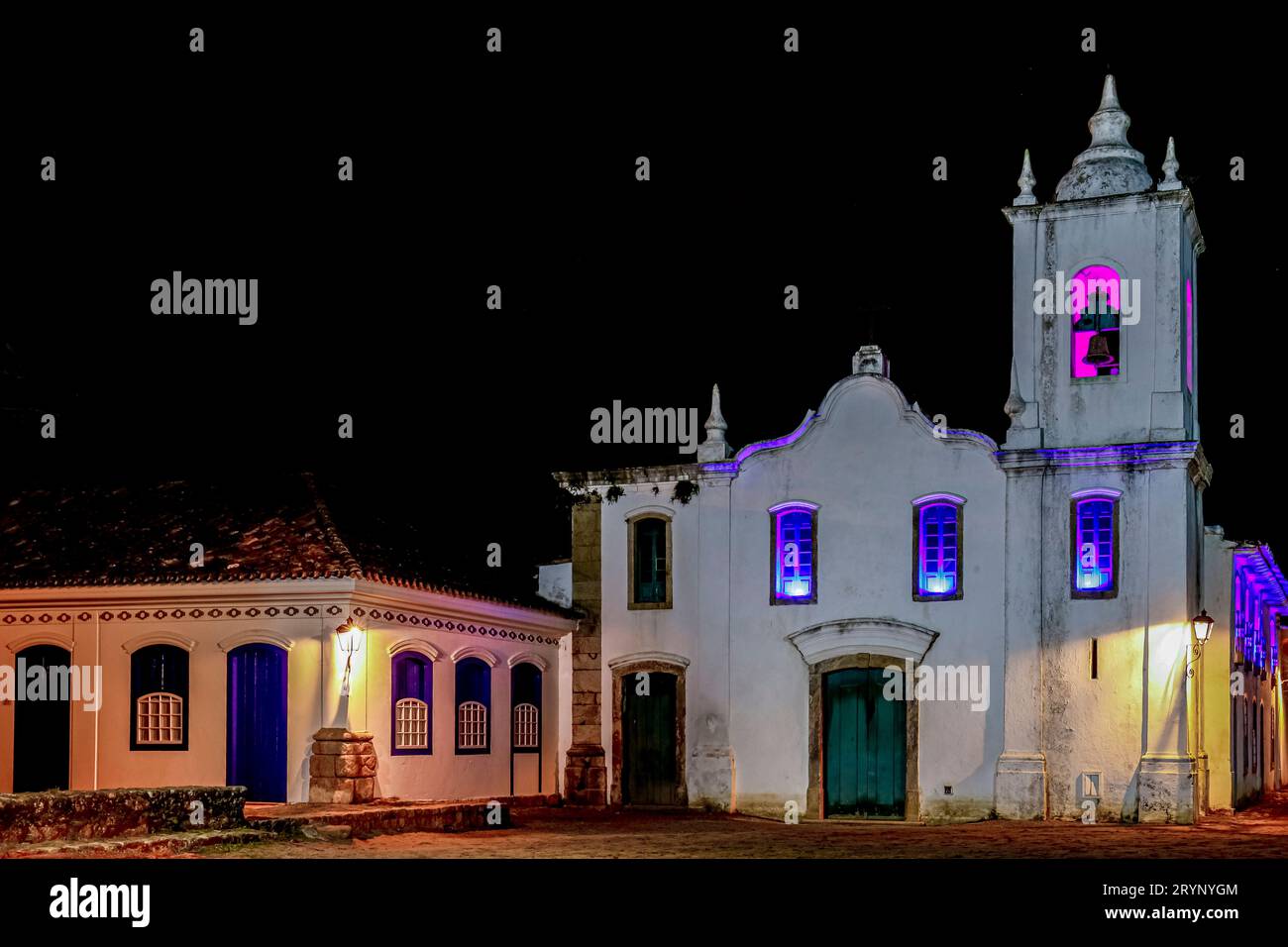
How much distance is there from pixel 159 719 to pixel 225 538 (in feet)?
8.53

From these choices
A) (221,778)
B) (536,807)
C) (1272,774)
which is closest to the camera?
(221,778)

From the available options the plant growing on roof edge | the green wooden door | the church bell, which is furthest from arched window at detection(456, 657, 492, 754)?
the church bell

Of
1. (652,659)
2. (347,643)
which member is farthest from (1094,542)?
(347,643)

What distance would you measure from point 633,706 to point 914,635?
466 centimetres

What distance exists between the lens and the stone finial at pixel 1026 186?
25.7m

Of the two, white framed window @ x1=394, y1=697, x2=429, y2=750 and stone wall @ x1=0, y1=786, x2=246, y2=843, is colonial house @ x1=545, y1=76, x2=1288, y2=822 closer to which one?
white framed window @ x1=394, y1=697, x2=429, y2=750

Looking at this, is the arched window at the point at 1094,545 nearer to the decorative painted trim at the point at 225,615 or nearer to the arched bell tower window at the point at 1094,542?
the arched bell tower window at the point at 1094,542

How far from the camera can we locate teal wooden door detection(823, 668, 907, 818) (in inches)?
1017

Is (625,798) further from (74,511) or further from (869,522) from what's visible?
(74,511)

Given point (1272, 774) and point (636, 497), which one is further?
point (1272, 774)

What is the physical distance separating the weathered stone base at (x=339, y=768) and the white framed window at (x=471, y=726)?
281 centimetres

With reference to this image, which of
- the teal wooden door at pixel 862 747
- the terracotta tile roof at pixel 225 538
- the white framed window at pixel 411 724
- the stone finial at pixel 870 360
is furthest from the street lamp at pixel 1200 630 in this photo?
the white framed window at pixel 411 724
